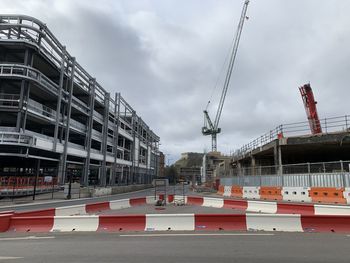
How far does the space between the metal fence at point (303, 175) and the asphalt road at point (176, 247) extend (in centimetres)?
1368

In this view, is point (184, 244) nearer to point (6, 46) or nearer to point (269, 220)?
point (269, 220)

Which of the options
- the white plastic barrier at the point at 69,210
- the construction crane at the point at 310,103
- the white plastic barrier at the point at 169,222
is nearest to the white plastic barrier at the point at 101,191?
the white plastic barrier at the point at 69,210

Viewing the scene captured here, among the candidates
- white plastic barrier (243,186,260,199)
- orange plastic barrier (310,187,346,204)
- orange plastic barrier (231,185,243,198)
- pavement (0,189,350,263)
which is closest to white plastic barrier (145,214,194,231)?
pavement (0,189,350,263)

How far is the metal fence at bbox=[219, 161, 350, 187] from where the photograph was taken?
21625 mm

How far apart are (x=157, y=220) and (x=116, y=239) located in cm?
192

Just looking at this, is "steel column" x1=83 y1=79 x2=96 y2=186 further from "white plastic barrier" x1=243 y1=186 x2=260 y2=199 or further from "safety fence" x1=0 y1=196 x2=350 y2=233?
"safety fence" x1=0 y1=196 x2=350 y2=233

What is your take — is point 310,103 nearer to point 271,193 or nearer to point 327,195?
point 271,193

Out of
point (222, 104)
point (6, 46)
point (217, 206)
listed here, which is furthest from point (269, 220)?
point (222, 104)

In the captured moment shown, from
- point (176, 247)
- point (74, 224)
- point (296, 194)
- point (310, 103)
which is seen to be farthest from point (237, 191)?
point (176, 247)

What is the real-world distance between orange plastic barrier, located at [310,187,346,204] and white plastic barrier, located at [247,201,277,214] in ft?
22.9

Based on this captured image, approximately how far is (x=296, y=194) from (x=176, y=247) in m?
18.5

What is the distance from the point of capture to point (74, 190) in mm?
31688

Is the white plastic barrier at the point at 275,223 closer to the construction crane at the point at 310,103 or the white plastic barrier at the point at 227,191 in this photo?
the white plastic barrier at the point at 227,191

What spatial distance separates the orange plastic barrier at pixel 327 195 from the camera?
20.9 meters
